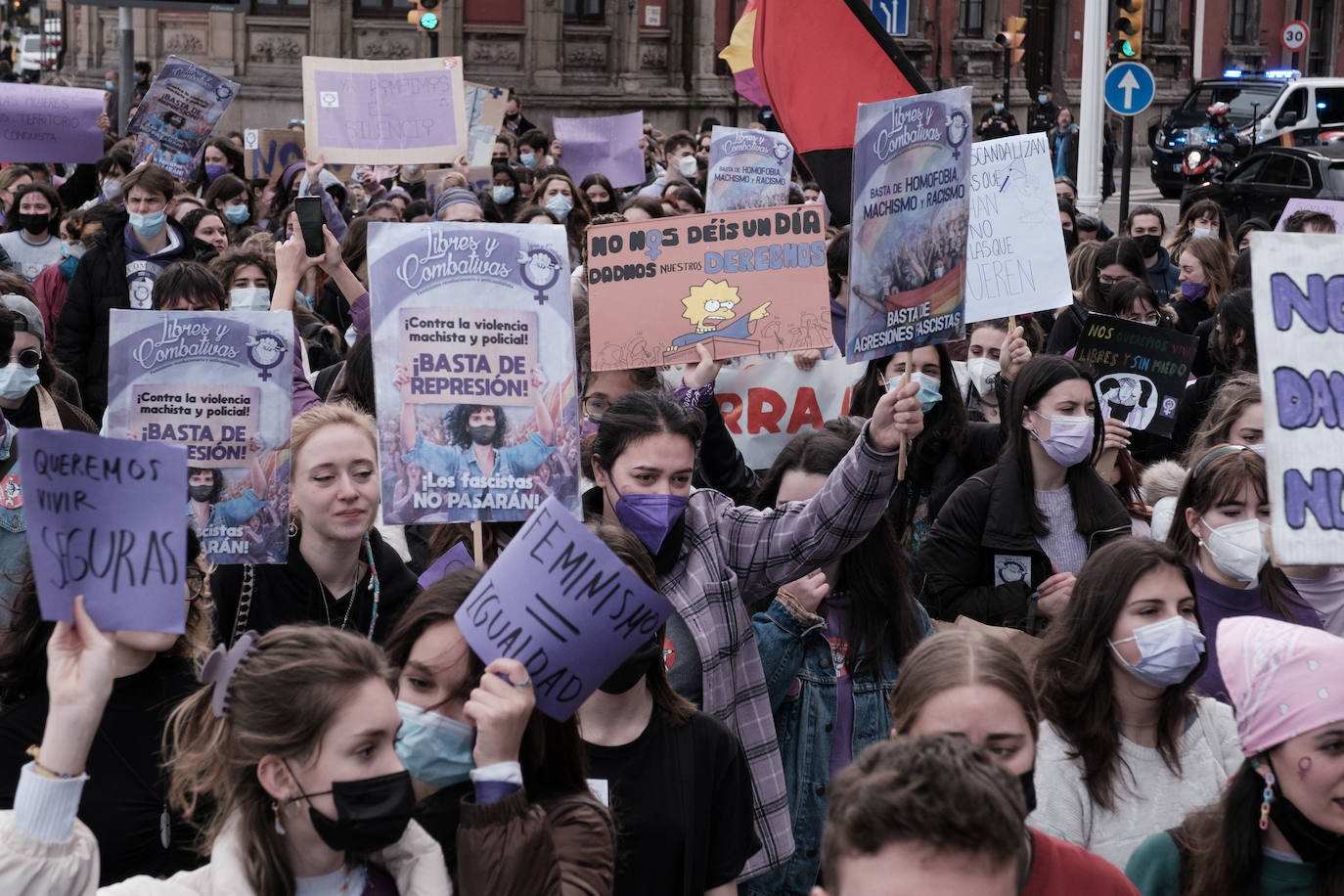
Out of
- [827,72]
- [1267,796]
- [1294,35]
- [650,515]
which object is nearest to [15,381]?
[650,515]

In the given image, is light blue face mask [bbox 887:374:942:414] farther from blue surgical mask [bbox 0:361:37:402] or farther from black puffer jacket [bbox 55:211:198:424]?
black puffer jacket [bbox 55:211:198:424]

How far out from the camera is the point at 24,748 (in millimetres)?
3381

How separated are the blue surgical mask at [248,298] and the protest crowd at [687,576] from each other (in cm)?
5

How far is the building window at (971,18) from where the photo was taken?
39.8m

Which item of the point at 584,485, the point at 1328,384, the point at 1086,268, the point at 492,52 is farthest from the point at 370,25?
the point at 1328,384

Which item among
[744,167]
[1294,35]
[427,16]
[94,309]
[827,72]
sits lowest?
[94,309]

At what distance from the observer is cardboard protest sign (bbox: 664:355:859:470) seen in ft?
22.2

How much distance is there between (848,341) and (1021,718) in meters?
1.63

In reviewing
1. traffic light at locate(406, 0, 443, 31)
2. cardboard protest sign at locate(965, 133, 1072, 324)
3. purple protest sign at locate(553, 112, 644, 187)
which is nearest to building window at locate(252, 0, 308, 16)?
traffic light at locate(406, 0, 443, 31)

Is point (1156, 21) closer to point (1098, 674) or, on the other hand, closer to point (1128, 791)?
point (1098, 674)

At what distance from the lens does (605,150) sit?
55.4 ft

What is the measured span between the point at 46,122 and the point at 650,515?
9371mm

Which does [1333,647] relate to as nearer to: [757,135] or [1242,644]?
[1242,644]

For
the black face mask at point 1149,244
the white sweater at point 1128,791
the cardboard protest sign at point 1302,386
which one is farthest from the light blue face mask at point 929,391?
the black face mask at point 1149,244
